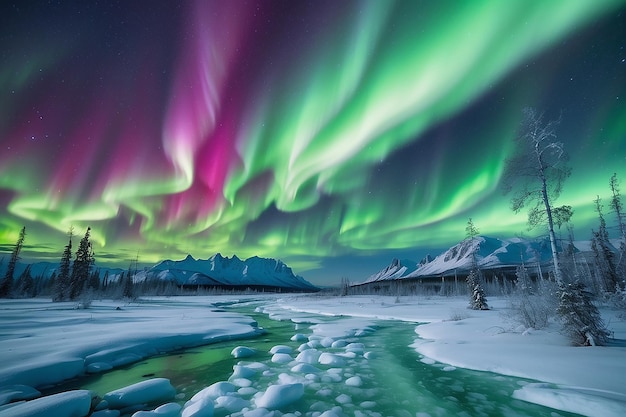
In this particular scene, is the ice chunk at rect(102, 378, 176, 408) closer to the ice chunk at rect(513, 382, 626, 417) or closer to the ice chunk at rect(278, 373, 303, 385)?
the ice chunk at rect(278, 373, 303, 385)

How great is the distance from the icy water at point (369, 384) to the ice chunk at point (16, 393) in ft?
2.83

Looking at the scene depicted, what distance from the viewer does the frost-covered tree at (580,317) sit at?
942cm

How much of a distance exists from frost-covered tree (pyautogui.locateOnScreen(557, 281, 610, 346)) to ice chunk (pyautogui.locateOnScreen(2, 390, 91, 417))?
14885mm

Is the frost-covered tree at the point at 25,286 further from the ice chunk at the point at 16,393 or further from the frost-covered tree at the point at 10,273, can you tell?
the ice chunk at the point at 16,393

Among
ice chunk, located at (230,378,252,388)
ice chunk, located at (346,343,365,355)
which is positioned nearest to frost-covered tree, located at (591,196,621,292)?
ice chunk, located at (346,343,365,355)

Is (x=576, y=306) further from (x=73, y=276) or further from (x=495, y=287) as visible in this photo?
(x=495, y=287)

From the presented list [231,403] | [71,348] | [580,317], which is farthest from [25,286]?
[580,317]

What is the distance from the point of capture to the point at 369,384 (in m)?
7.67

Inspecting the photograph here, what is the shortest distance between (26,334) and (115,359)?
689 cm

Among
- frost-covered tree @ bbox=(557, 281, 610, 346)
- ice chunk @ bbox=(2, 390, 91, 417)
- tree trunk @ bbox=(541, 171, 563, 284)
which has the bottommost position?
ice chunk @ bbox=(2, 390, 91, 417)

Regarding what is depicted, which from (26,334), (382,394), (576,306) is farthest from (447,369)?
Answer: (26,334)

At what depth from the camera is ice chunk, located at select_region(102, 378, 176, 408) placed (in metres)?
6.34

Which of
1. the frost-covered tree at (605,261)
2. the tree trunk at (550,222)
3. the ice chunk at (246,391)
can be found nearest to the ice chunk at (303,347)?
the ice chunk at (246,391)

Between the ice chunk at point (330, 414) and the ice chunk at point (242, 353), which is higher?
the ice chunk at point (330, 414)
